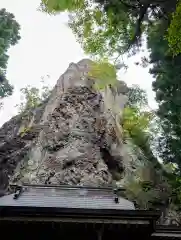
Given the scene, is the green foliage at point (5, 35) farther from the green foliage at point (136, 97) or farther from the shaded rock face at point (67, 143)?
the green foliage at point (136, 97)

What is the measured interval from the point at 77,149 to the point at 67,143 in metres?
0.79

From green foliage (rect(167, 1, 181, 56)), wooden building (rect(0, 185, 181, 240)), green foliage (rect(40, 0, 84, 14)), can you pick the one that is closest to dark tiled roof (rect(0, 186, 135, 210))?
Result: wooden building (rect(0, 185, 181, 240))

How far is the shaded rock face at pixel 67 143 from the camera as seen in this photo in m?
16.3

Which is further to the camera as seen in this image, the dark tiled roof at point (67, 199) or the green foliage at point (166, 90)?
the green foliage at point (166, 90)

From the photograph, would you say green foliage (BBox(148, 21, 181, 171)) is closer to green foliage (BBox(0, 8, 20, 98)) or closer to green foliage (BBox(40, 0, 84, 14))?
green foliage (BBox(40, 0, 84, 14))

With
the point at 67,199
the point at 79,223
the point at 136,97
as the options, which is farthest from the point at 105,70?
the point at 136,97

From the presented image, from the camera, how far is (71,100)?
2188 centimetres

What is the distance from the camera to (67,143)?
18375 millimetres

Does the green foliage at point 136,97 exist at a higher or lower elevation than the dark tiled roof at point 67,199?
higher

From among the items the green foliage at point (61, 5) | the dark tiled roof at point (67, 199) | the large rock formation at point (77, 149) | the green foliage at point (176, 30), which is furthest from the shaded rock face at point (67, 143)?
the green foliage at point (176, 30)

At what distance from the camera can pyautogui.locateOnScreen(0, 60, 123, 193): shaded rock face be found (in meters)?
16.3

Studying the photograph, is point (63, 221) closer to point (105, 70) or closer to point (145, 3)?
point (105, 70)

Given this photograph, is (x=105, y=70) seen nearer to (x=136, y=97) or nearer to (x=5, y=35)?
(x=5, y=35)

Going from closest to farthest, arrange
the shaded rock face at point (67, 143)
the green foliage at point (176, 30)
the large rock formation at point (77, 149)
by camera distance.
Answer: the green foliage at point (176, 30)
the large rock formation at point (77, 149)
the shaded rock face at point (67, 143)
